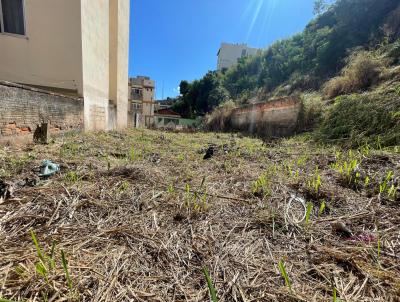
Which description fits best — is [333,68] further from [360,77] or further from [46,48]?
[46,48]

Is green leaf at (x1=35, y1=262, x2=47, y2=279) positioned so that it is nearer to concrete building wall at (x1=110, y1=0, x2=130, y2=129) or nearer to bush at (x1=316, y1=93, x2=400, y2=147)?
bush at (x1=316, y1=93, x2=400, y2=147)

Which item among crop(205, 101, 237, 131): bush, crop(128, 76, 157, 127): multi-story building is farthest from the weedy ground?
crop(128, 76, 157, 127): multi-story building

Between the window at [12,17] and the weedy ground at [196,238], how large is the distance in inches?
199

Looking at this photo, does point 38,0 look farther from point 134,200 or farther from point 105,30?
point 134,200

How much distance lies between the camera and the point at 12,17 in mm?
5195

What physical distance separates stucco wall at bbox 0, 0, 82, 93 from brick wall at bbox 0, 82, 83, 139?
1093mm

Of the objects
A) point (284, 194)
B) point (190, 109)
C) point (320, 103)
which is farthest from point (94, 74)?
point (190, 109)

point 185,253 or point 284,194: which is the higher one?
point 284,194

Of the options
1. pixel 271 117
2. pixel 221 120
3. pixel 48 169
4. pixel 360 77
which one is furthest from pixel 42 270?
pixel 221 120

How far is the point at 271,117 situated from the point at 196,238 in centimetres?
813

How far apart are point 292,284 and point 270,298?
143mm

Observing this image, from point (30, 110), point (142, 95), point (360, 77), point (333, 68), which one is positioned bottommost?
point (30, 110)

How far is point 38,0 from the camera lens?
5133mm

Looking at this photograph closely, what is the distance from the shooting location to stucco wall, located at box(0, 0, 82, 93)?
205 inches
